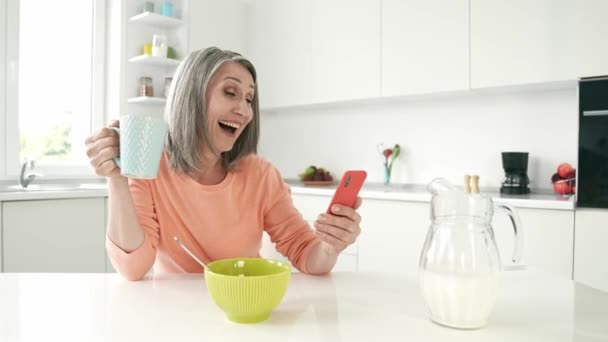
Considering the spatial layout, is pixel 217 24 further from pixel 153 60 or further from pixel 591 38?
pixel 591 38

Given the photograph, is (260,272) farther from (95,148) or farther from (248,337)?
(95,148)

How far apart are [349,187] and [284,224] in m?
0.45

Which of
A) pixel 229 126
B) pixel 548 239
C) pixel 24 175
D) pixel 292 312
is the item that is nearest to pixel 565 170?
pixel 548 239

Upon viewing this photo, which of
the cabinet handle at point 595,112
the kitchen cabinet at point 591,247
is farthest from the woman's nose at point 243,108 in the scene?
the cabinet handle at point 595,112

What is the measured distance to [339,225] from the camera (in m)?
0.98

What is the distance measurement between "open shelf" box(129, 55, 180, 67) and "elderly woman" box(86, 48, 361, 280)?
2.08 m

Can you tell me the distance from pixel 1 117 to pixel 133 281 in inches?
99.2

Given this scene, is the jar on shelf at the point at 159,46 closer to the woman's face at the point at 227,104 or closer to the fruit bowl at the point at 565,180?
the woman's face at the point at 227,104

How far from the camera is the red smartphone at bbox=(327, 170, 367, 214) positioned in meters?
0.85

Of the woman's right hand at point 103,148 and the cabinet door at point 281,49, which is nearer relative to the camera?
the woman's right hand at point 103,148

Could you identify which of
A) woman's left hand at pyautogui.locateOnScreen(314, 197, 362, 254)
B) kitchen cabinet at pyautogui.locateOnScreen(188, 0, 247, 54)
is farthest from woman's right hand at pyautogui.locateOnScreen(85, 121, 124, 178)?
kitchen cabinet at pyautogui.locateOnScreen(188, 0, 247, 54)

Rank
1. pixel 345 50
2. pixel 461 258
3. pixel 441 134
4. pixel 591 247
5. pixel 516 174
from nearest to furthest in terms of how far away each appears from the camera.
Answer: pixel 461 258
pixel 591 247
pixel 516 174
pixel 441 134
pixel 345 50

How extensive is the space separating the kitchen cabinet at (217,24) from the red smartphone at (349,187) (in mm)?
2796

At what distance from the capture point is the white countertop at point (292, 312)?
2.19 feet
